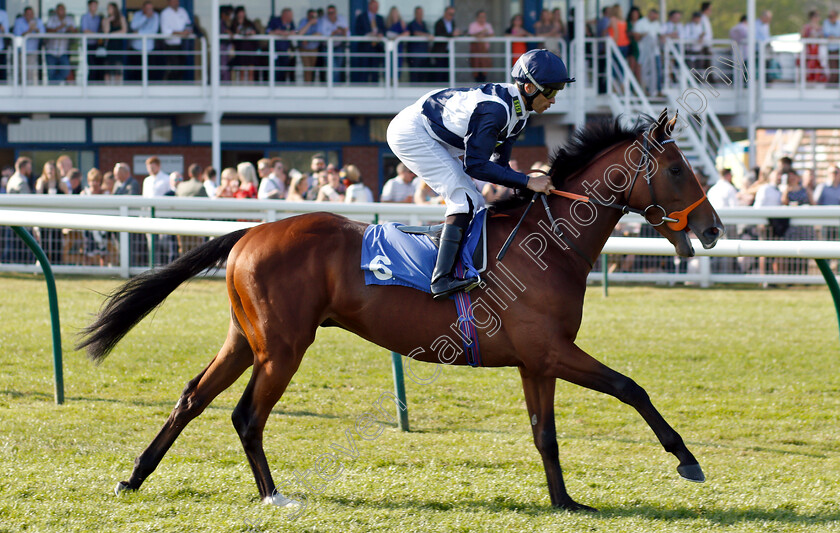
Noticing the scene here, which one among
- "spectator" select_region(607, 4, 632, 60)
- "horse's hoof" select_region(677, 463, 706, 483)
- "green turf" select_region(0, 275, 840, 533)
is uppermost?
"spectator" select_region(607, 4, 632, 60)

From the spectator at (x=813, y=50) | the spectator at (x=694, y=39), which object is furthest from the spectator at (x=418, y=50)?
the spectator at (x=813, y=50)

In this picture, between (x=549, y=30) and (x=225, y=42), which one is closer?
(x=549, y=30)

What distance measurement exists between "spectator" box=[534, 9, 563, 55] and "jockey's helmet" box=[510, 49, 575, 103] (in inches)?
489

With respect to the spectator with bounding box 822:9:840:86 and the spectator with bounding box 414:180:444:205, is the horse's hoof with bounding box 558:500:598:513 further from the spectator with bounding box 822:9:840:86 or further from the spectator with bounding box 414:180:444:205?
the spectator with bounding box 822:9:840:86

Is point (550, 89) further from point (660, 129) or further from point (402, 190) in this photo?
point (402, 190)

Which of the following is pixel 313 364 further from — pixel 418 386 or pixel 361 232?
pixel 361 232

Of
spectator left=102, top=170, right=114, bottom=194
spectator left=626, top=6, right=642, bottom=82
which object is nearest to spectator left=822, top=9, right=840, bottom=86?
spectator left=626, top=6, right=642, bottom=82

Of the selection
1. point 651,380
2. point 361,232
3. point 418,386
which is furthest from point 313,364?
point 361,232

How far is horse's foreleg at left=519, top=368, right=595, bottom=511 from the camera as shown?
13.1 ft

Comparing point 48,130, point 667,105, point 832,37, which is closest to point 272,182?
point 48,130

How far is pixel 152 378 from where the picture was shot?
6.25 meters

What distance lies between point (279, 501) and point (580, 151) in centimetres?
189

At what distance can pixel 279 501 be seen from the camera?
393 cm

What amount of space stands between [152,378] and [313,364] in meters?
1.08
